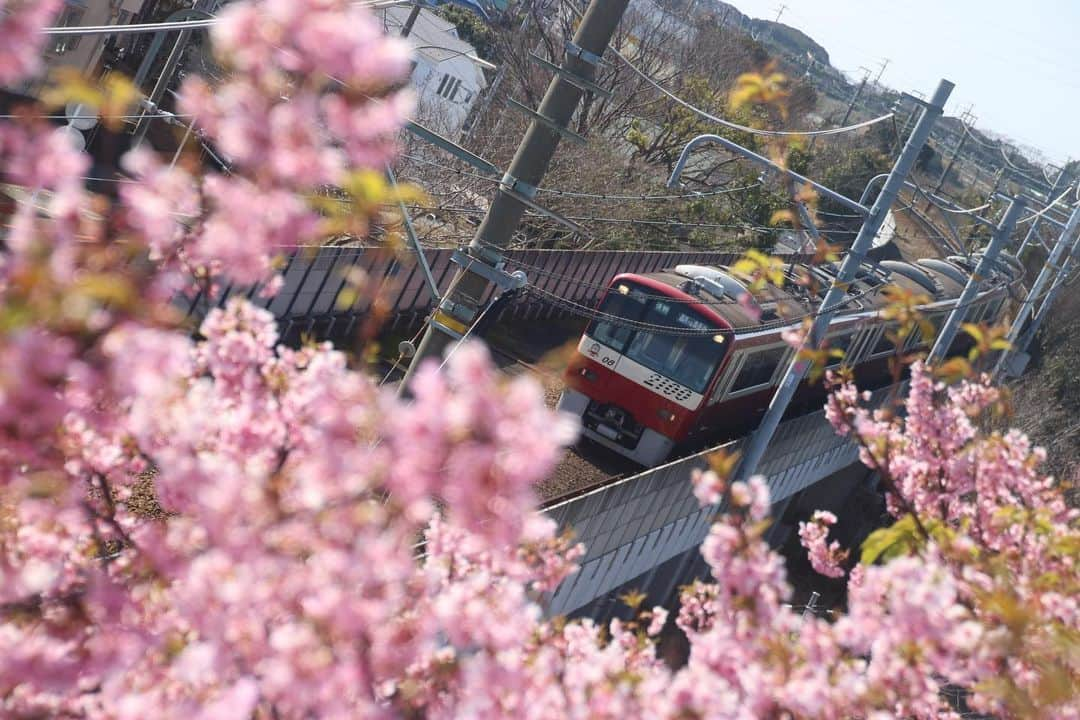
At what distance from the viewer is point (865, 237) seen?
40.8ft

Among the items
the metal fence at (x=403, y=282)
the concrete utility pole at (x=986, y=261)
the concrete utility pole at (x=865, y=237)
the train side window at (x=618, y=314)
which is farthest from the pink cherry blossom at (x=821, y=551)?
the train side window at (x=618, y=314)

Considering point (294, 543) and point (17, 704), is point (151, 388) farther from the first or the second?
point (17, 704)

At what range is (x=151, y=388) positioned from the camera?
82.6 inches

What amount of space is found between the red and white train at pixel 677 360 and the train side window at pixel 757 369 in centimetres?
2

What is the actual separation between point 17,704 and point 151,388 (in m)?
1.55

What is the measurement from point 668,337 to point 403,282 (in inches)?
220

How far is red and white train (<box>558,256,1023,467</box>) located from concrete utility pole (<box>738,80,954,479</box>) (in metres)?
2.70

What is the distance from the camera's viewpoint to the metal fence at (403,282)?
16984 millimetres

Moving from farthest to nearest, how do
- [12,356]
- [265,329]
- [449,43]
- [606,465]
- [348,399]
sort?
[449,43]
[606,465]
[265,329]
[348,399]
[12,356]

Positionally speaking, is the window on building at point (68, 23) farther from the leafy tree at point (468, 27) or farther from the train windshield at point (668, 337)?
the leafy tree at point (468, 27)

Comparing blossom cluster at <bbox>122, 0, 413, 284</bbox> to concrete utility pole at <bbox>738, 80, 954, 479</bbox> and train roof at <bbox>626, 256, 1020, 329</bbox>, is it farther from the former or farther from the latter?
train roof at <bbox>626, 256, 1020, 329</bbox>

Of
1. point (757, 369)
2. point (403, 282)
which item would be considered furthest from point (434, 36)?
point (757, 369)

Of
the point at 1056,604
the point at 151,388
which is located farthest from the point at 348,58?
the point at 1056,604

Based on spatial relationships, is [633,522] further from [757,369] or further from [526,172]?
[757,369]
